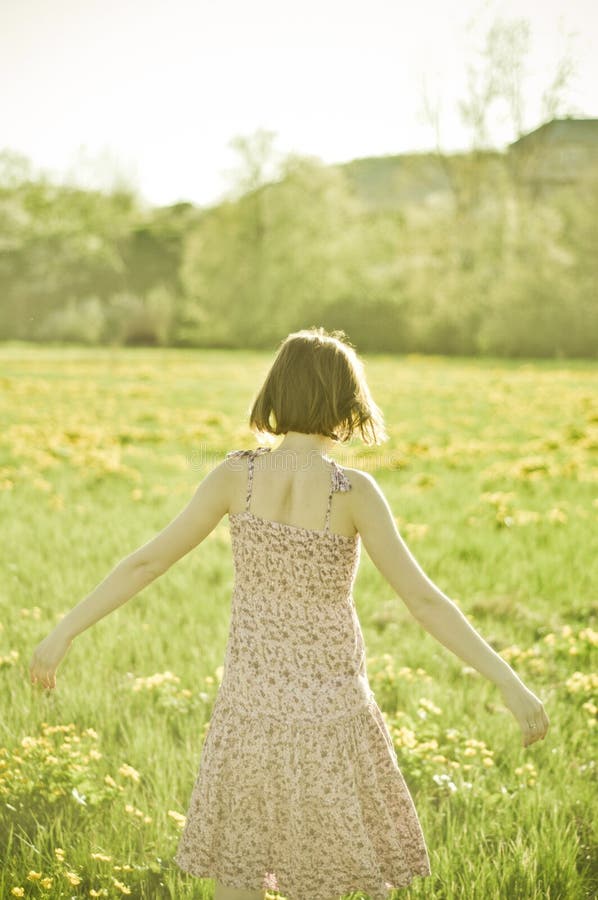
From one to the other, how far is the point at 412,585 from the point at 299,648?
1.05 ft

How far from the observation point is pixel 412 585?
2168mm

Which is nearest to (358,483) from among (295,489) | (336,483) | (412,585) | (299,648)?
(336,483)

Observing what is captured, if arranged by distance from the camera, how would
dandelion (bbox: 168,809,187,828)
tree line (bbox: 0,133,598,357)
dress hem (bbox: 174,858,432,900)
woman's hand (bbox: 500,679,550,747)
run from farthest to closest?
tree line (bbox: 0,133,598,357)
dandelion (bbox: 168,809,187,828)
dress hem (bbox: 174,858,432,900)
woman's hand (bbox: 500,679,550,747)

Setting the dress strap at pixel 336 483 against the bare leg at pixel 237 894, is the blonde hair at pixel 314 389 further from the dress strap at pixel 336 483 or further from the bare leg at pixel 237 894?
the bare leg at pixel 237 894

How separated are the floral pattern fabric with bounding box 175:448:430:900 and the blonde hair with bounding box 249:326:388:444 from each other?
0.36ft

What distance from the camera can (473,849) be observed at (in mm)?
2820

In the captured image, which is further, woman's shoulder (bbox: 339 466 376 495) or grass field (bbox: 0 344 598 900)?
grass field (bbox: 0 344 598 900)

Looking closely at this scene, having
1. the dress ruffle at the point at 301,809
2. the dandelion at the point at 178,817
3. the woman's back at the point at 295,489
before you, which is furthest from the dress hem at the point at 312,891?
the woman's back at the point at 295,489

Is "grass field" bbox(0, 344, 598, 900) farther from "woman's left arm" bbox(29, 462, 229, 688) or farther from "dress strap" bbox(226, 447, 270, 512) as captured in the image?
"dress strap" bbox(226, 447, 270, 512)

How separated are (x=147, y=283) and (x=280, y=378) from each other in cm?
5106

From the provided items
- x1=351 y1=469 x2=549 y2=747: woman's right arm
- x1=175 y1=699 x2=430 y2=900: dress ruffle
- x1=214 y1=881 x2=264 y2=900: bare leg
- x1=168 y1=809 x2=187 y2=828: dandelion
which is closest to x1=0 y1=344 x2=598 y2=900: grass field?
x1=168 y1=809 x2=187 y2=828: dandelion

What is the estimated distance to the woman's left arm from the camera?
2240 mm

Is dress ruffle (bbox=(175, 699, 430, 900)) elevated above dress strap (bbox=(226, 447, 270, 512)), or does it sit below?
below

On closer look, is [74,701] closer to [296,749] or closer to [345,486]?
[296,749]
